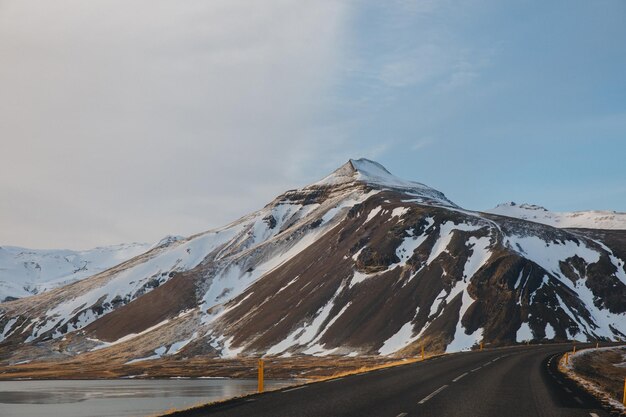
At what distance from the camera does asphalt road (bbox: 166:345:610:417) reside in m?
18.6

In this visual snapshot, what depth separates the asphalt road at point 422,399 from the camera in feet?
61.1

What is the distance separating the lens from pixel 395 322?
125000 mm

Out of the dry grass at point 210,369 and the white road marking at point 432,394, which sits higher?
the white road marking at point 432,394

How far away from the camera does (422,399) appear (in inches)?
856

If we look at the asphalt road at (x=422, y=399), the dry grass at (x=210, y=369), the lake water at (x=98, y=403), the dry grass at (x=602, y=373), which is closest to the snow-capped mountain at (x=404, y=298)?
the dry grass at (x=210, y=369)

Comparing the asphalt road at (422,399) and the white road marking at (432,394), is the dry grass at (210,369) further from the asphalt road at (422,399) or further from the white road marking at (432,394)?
the white road marking at (432,394)

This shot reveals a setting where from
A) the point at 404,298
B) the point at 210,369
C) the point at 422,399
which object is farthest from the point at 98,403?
the point at 404,298

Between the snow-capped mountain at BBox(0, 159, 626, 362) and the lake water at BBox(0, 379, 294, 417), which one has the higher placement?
the snow-capped mountain at BBox(0, 159, 626, 362)

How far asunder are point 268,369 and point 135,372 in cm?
3420

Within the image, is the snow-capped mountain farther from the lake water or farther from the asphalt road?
the asphalt road

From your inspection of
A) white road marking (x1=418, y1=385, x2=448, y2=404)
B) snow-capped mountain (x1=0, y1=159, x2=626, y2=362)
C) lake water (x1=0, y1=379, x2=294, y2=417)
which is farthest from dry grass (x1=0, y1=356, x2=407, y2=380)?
white road marking (x1=418, y1=385, x2=448, y2=404)

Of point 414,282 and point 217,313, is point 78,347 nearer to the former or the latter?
point 217,313

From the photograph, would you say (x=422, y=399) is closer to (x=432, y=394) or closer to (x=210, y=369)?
(x=432, y=394)

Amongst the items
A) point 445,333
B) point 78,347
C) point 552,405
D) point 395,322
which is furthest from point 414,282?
point 552,405
